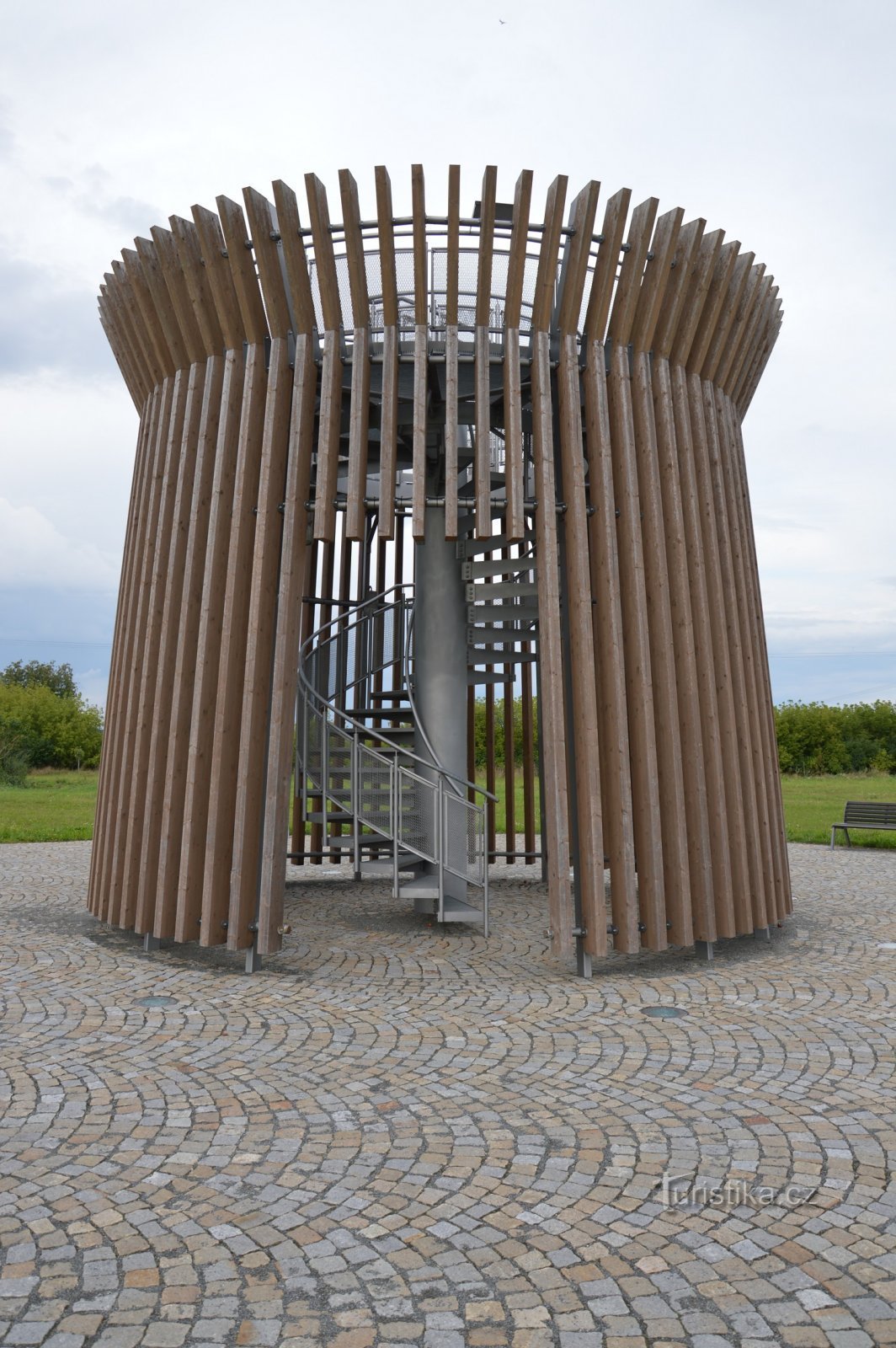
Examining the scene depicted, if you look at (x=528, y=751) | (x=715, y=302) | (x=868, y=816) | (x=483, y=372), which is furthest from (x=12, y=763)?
(x=715, y=302)

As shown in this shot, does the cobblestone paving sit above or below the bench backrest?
below

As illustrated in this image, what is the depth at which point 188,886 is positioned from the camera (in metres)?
7.48

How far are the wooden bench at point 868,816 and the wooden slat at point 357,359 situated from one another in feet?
37.4

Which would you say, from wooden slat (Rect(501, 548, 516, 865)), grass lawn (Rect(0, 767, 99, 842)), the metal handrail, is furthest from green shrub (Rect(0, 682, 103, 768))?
the metal handrail

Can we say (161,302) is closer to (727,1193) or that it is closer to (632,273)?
(632,273)

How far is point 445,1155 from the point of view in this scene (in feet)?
13.1

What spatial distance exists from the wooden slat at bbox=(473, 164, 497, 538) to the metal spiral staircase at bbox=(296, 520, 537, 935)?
58 centimetres

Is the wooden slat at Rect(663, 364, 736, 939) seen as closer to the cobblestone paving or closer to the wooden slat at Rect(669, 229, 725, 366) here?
the wooden slat at Rect(669, 229, 725, 366)

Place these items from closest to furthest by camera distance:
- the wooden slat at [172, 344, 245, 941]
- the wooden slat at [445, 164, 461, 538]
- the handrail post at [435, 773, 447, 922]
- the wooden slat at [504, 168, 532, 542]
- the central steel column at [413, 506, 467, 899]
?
1. the wooden slat at [445, 164, 461, 538]
2. the wooden slat at [504, 168, 532, 542]
3. the wooden slat at [172, 344, 245, 941]
4. the handrail post at [435, 773, 447, 922]
5. the central steel column at [413, 506, 467, 899]

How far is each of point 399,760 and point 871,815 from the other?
975 centimetres

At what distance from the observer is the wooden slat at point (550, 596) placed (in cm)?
699

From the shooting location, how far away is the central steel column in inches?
363

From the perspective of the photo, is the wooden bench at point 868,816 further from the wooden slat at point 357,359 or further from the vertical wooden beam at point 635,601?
the wooden slat at point 357,359

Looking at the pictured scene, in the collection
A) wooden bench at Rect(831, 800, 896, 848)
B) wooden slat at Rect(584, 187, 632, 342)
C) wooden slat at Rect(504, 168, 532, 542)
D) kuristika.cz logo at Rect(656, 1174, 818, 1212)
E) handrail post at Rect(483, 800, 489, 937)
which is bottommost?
kuristika.cz logo at Rect(656, 1174, 818, 1212)
